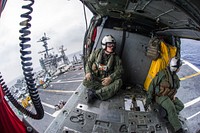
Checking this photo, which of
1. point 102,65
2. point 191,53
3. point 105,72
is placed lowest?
point 191,53

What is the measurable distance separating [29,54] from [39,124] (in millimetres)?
6356

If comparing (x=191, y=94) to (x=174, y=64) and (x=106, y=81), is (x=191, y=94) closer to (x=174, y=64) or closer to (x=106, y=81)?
(x=174, y=64)

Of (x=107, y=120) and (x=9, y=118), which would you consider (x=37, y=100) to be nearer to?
(x=9, y=118)

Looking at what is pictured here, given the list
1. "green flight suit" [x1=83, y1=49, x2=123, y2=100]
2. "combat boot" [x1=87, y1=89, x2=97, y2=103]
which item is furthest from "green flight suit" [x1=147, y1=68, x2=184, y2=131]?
"combat boot" [x1=87, y1=89, x2=97, y2=103]

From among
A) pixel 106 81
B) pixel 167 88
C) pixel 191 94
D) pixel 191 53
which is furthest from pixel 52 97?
pixel 191 53

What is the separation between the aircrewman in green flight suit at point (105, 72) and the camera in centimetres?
427

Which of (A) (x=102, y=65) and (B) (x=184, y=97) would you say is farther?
(B) (x=184, y=97)

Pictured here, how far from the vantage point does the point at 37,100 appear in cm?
192

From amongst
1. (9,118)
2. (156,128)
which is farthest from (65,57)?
(9,118)

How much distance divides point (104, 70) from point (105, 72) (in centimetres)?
6

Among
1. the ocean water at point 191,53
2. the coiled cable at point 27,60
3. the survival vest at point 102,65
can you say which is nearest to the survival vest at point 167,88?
the survival vest at point 102,65

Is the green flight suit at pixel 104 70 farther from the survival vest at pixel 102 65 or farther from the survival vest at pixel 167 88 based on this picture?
the survival vest at pixel 167 88

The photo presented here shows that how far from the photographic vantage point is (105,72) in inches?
182

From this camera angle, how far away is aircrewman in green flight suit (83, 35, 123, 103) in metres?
Answer: 4.27
